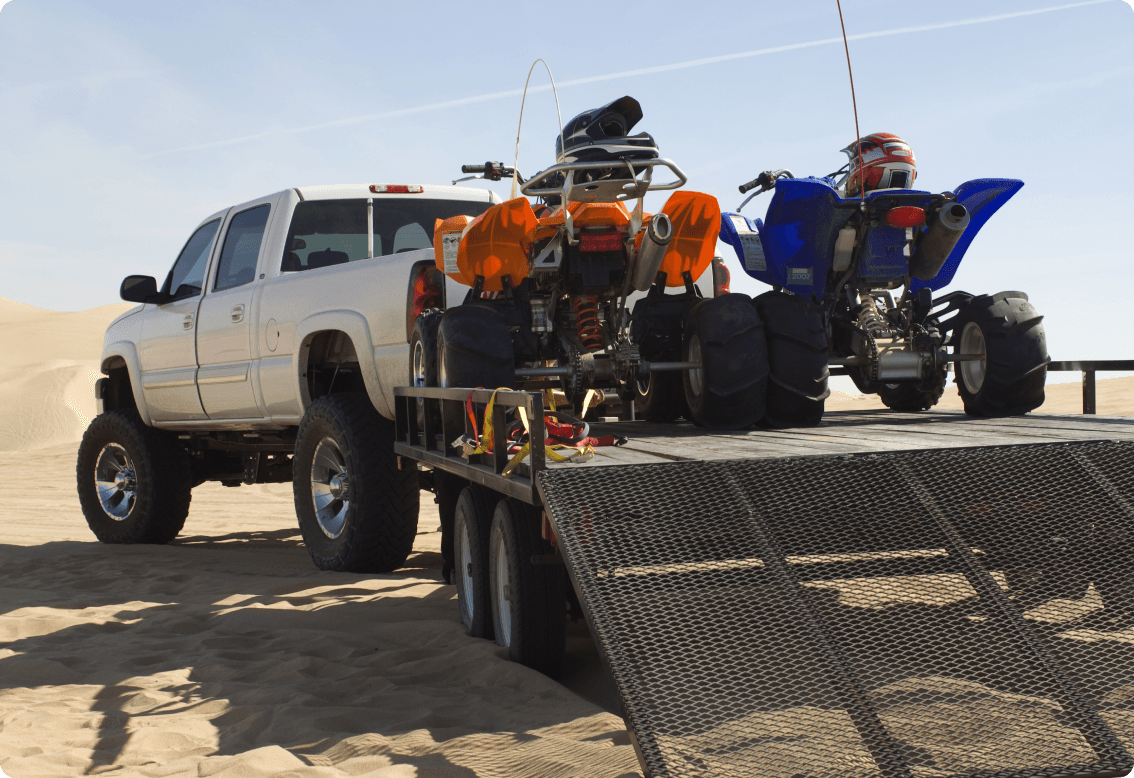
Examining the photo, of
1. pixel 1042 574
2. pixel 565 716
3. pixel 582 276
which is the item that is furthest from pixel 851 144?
pixel 565 716

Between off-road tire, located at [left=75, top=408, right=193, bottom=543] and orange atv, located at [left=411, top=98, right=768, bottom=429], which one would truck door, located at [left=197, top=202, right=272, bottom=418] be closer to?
off-road tire, located at [left=75, top=408, right=193, bottom=543]

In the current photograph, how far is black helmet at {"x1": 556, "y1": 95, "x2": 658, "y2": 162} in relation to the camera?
5.45 m

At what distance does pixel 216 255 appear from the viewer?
26.8ft

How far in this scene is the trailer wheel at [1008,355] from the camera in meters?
5.83

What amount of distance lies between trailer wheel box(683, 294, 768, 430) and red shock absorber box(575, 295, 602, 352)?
0.65 metres

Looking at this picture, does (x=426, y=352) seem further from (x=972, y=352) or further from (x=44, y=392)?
(x=44, y=392)

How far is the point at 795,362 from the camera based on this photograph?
220 inches

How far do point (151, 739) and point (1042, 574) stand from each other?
3099 millimetres

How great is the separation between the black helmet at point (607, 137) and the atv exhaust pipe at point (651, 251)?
36 centimetres

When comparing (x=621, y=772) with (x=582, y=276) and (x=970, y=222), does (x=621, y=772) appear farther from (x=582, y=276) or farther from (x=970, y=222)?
(x=970, y=222)

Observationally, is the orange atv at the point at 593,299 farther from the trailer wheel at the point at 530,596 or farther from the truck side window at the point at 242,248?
the truck side window at the point at 242,248

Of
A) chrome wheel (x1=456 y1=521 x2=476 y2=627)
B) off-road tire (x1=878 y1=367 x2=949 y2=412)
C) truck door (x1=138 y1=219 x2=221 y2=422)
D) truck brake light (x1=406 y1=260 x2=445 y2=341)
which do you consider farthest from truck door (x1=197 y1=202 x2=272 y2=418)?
off-road tire (x1=878 y1=367 x2=949 y2=412)

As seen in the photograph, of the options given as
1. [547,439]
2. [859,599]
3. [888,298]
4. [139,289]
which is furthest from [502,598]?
[139,289]

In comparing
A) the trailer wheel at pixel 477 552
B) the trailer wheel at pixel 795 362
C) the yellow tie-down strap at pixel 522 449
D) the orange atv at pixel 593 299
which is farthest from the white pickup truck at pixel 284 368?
the yellow tie-down strap at pixel 522 449
